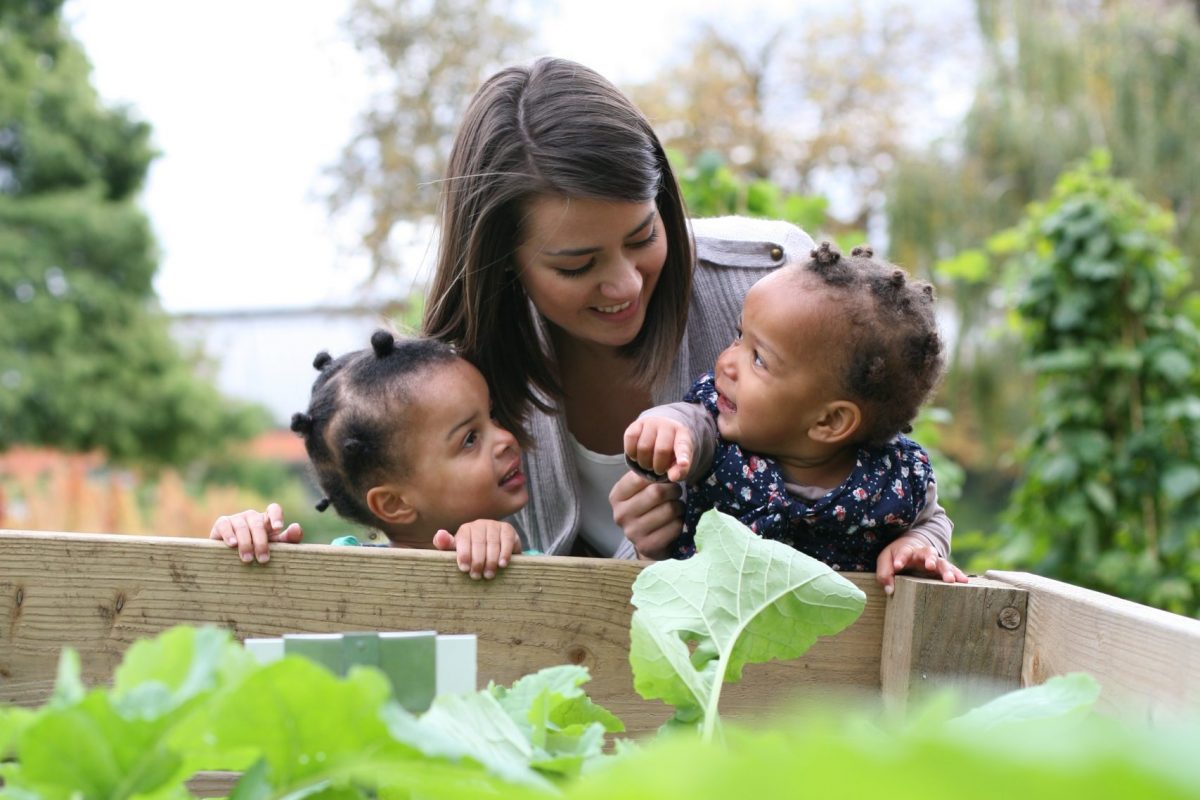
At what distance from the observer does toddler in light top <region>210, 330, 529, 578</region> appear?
2074 millimetres

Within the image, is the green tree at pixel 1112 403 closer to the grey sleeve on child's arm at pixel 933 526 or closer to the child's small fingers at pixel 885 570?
the grey sleeve on child's arm at pixel 933 526

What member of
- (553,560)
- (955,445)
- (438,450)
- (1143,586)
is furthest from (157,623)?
(955,445)

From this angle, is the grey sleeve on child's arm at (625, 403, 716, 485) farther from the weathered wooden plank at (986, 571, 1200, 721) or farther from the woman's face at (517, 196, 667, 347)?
the weathered wooden plank at (986, 571, 1200, 721)

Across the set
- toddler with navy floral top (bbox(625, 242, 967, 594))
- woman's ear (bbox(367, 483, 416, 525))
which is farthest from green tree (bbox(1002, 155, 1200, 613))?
woman's ear (bbox(367, 483, 416, 525))

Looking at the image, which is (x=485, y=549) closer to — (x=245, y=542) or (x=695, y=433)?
(x=245, y=542)

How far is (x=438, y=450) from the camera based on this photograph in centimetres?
207

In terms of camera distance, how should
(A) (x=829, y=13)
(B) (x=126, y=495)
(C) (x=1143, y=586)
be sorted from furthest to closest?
(A) (x=829, y=13)
(B) (x=126, y=495)
(C) (x=1143, y=586)

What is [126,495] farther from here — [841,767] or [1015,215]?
[841,767]

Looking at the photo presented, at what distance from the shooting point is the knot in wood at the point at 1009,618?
1424 millimetres

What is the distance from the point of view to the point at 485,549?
147 cm

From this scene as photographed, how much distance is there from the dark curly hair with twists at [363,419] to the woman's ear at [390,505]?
0.8 inches

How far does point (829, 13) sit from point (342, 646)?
1855 cm

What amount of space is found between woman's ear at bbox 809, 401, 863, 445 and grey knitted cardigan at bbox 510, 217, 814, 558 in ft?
1.45

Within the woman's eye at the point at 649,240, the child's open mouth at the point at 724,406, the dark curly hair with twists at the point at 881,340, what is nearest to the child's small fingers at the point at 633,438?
the child's open mouth at the point at 724,406
